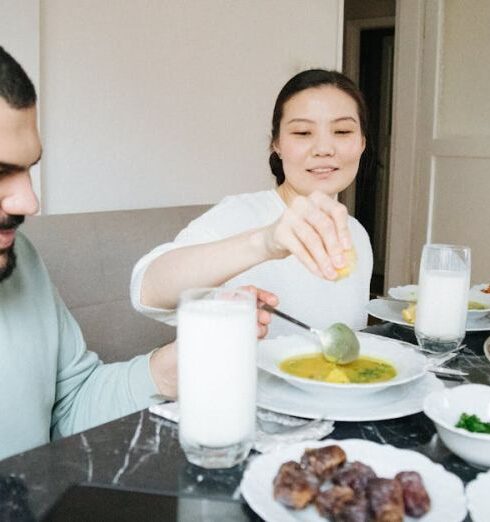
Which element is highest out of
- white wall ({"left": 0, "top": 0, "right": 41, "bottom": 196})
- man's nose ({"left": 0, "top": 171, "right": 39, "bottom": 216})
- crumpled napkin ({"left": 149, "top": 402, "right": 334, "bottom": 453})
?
white wall ({"left": 0, "top": 0, "right": 41, "bottom": 196})

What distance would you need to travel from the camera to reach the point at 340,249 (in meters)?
0.89

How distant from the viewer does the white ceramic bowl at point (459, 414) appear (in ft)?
2.52

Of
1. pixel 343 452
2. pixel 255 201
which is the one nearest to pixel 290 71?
pixel 255 201

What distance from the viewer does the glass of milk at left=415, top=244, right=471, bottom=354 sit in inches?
48.4

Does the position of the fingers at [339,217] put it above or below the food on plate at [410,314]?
above

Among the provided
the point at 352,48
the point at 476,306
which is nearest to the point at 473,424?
the point at 476,306

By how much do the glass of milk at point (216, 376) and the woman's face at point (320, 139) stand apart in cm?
98

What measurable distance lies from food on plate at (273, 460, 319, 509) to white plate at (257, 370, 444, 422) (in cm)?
20

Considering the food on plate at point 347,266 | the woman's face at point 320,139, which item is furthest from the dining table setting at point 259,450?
the woman's face at point 320,139

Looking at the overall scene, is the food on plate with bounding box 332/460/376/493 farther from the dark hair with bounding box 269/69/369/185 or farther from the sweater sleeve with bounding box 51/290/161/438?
the dark hair with bounding box 269/69/369/185

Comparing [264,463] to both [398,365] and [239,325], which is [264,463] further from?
[398,365]

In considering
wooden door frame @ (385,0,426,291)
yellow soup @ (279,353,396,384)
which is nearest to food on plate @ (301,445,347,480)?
yellow soup @ (279,353,396,384)

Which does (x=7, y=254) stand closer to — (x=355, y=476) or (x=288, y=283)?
(x=355, y=476)

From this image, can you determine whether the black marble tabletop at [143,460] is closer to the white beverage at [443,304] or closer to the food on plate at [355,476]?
the food on plate at [355,476]
